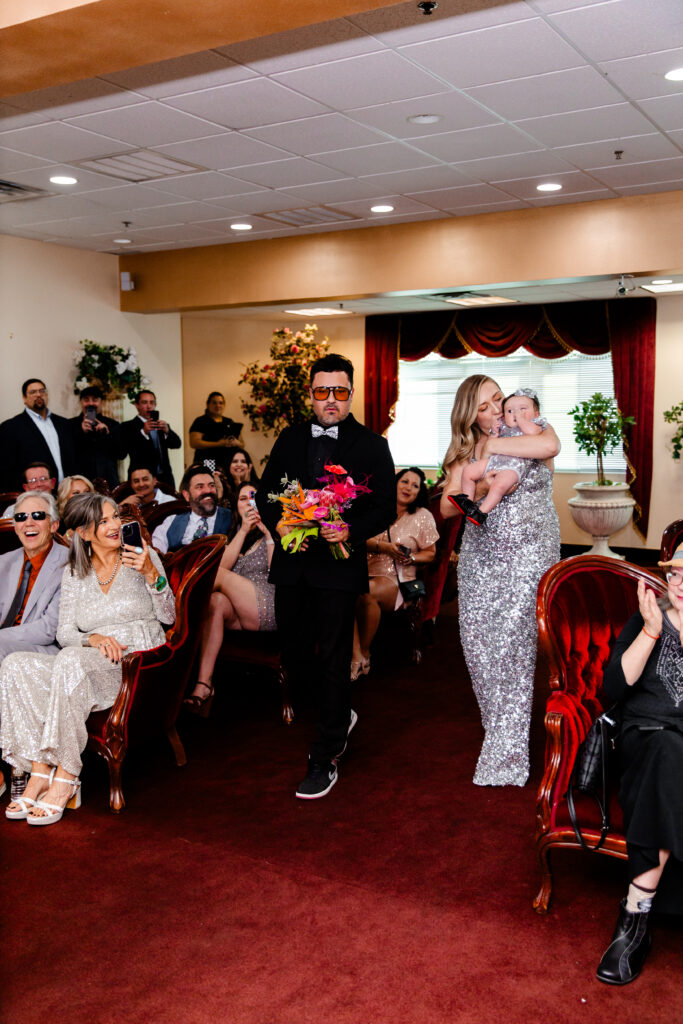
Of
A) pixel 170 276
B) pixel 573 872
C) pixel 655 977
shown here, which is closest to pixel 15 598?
pixel 573 872

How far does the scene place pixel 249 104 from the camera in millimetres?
4891

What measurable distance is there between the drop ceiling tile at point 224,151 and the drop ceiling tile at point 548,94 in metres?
1.48

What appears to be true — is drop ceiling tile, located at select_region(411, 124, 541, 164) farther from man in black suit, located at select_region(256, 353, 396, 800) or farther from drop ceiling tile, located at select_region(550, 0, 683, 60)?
man in black suit, located at select_region(256, 353, 396, 800)

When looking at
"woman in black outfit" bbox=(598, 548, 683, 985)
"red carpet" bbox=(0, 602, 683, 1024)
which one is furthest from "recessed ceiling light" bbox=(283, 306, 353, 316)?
"woman in black outfit" bbox=(598, 548, 683, 985)

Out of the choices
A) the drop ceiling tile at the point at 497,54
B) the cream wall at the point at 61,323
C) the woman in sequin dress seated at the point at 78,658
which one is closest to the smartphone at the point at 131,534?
the woman in sequin dress seated at the point at 78,658

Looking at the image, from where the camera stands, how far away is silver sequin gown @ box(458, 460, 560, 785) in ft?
12.6

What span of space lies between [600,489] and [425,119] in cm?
577

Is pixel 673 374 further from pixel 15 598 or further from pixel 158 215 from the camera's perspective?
pixel 15 598

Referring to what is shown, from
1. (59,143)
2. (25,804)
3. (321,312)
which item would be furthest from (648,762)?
(321,312)

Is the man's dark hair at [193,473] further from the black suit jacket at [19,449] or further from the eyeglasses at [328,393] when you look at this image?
the black suit jacket at [19,449]

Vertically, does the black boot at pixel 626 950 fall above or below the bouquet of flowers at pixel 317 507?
below

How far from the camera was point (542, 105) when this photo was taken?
491cm

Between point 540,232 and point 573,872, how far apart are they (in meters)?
5.65

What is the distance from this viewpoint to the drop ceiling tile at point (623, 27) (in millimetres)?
3756
